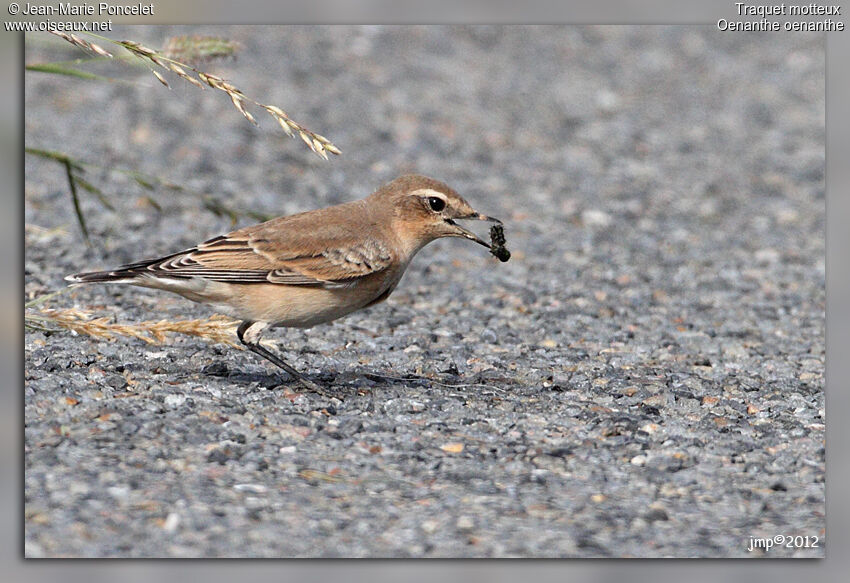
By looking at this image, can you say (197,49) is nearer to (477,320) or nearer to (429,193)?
(429,193)

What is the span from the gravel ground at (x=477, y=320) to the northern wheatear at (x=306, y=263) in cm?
48

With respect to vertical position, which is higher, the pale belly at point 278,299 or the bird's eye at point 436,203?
the bird's eye at point 436,203

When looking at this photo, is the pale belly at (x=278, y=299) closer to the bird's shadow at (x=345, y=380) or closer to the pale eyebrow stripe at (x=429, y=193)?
the bird's shadow at (x=345, y=380)

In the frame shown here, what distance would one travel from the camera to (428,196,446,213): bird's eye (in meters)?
6.96

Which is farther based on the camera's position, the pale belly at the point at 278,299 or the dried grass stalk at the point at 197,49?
the pale belly at the point at 278,299

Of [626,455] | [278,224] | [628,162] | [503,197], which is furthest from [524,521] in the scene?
[628,162]

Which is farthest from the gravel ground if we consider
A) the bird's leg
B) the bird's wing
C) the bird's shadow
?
the bird's wing

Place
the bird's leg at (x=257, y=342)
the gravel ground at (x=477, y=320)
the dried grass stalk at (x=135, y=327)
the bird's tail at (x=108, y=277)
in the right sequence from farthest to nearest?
the bird's leg at (x=257, y=342) < the bird's tail at (x=108, y=277) < the dried grass stalk at (x=135, y=327) < the gravel ground at (x=477, y=320)

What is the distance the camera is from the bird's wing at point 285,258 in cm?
664

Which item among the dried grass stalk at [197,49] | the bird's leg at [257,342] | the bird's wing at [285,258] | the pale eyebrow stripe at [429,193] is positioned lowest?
the bird's leg at [257,342]

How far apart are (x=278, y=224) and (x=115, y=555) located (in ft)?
9.21

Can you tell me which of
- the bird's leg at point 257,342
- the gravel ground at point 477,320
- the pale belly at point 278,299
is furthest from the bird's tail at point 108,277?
the bird's leg at point 257,342

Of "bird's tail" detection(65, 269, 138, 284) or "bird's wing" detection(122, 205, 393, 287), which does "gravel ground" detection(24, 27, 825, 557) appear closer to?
"bird's tail" detection(65, 269, 138, 284)

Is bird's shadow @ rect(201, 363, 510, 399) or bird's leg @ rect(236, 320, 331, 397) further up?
bird's leg @ rect(236, 320, 331, 397)
